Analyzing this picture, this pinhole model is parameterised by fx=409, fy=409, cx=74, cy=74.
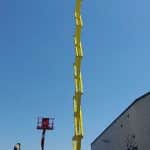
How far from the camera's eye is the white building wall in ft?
144

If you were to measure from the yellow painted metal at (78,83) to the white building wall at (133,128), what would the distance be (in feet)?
21.6

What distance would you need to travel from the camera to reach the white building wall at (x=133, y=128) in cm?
4403

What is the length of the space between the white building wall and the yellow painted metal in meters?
6.59

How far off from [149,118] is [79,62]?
10.5m

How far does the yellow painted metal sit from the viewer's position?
44.5m

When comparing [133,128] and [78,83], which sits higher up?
[78,83]

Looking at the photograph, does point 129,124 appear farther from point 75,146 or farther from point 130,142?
point 75,146

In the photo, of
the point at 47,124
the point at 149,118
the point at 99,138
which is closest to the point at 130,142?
the point at 149,118

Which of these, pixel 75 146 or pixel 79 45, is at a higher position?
pixel 79 45

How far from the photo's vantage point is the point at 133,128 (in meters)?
47.5

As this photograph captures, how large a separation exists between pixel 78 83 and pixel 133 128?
8.28 m

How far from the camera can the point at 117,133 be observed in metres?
54.7

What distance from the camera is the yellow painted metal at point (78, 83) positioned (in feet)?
146

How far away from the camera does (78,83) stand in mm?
47062
